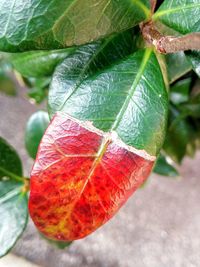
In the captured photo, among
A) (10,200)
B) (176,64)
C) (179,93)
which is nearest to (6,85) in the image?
(179,93)

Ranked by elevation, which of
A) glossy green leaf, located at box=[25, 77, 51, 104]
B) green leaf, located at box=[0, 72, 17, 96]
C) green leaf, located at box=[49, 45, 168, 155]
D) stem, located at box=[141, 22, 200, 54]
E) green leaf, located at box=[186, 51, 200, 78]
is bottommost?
green leaf, located at box=[0, 72, 17, 96]

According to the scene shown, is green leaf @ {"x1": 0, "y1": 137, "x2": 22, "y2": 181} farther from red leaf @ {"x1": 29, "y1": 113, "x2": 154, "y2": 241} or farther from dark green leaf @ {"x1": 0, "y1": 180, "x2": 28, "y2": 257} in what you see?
red leaf @ {"x1": 29, "y1": 113, "x2": 154, "y2": 241}

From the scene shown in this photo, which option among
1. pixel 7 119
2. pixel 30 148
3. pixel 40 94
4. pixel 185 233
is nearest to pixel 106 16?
pixel 30 148

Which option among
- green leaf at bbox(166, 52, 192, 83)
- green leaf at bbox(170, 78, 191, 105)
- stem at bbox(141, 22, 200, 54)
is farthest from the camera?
green leaf at bbox(170, 78, 191, 105)

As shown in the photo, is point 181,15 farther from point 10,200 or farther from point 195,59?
point 10,200

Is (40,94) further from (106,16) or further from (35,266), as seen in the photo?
(106,16)

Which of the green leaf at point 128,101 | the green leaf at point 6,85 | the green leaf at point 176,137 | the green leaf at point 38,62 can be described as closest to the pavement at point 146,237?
the green leaf at point 6,85

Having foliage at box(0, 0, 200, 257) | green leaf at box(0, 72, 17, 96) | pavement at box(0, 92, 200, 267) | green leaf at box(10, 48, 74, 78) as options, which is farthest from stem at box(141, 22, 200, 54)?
green leaf at box(0, 72, 17, 96)

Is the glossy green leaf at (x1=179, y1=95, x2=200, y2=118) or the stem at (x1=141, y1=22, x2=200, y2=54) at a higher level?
the stem at (x1=141, y1=22, x2=200, y2=54)
